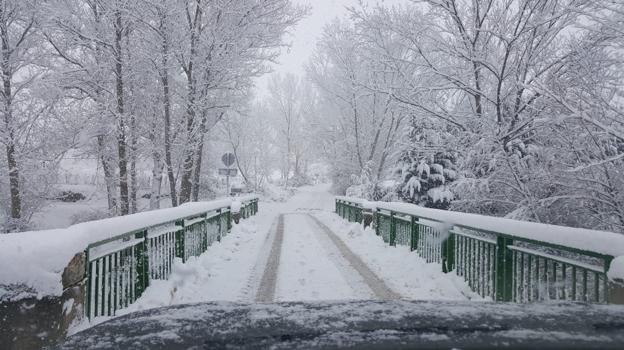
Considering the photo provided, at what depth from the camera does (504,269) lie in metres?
4.71

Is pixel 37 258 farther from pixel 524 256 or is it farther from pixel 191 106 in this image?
pixel 191 106

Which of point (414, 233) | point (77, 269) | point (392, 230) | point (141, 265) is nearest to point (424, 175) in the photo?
point (392, 230)

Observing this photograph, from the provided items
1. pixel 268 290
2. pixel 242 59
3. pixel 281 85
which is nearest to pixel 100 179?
pixel 242 59

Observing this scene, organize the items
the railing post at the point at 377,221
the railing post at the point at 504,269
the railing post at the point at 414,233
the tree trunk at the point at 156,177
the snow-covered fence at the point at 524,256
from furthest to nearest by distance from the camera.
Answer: the tree trunk at the point at 156,177 < the railing post at the point at 377,221 < the railing post at the point at 414,233 < the railing post at the point at 504,269 < the snow-covered fence at the point at 524,256

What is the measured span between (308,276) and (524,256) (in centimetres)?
351

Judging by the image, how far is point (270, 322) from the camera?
1.31 metres

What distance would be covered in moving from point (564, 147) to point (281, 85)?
4695 cm

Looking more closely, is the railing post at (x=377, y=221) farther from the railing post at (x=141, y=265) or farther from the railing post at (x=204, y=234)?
the railing post at (x=141, y=265)

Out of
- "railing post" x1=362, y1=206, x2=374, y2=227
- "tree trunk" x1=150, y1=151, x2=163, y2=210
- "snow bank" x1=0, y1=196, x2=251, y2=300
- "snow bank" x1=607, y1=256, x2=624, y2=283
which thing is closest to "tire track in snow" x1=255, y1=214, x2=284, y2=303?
"snow bank" x1=0, y1=196, x2=251, y2=300

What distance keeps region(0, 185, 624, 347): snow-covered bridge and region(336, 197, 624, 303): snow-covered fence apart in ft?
0.04

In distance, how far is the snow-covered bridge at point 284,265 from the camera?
2.75 meters

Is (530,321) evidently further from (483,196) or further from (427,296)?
(483,196)

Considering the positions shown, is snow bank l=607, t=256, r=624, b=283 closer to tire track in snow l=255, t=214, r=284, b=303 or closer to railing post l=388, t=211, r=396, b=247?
tire track in snow l=255, t=214, r=284, b=303

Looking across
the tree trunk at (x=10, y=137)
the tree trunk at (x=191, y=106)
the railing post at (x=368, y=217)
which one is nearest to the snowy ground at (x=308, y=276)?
the railing post at (x=368, y=217)
